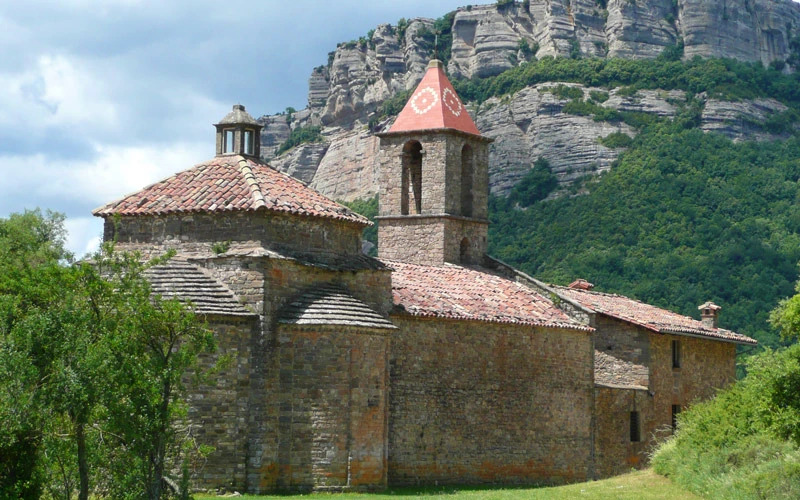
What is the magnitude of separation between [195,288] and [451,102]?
55.5 feet

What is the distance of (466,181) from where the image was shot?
38562 mm

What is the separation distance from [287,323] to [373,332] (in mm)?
1908

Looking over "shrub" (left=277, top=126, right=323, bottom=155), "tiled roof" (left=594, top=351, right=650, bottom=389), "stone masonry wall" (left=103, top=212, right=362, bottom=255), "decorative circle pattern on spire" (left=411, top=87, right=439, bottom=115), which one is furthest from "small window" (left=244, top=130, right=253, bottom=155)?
"shrub" (left=277, top=126, right=323, bottom=155)

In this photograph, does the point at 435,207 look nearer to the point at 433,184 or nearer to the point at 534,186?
the point at 433,184

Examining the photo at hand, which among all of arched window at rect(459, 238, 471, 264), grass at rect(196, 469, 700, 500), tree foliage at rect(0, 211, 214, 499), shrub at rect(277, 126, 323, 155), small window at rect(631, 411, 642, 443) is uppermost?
shrub at rect(277, 126, 323, 155)

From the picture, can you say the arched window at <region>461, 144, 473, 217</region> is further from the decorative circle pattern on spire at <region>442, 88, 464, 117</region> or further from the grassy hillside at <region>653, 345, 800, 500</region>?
the grassy hillside at <region>653, 345, 800, 500</region>

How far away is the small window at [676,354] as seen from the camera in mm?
37594

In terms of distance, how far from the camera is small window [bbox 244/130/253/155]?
27.4 m

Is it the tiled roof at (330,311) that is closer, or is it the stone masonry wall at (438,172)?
the tiled roof at (330,311)

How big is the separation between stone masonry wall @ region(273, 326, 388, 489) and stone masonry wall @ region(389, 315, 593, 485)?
2.88 m

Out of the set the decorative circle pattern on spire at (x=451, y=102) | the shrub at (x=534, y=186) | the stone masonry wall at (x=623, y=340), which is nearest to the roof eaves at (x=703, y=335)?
the stone masonry wall at (x=623, y=340)

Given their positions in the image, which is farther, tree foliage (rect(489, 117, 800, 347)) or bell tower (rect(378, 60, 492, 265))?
tree foliage (rect(489, 117, 800, 347))

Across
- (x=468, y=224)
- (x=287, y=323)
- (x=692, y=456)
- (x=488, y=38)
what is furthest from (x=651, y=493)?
(x=488, y=38)

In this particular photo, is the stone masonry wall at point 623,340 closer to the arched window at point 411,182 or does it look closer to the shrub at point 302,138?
the arched window at point 411,182
